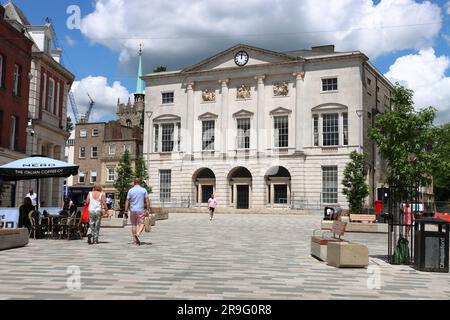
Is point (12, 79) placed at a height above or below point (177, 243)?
above

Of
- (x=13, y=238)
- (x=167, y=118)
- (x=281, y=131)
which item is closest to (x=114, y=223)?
(x=13, y=238)

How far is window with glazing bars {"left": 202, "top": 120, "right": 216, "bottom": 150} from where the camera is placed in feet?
191

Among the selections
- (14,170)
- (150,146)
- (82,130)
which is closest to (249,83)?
(150,146)

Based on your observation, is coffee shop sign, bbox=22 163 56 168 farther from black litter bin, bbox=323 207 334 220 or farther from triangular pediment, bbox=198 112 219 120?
triangular pediment, bbox=198 112 219 120

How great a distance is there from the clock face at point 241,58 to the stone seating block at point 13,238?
144ft

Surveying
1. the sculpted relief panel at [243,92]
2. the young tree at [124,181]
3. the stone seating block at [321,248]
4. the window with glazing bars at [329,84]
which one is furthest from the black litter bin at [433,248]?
the sculpted relief panel at [243,92]

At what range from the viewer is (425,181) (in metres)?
15.2

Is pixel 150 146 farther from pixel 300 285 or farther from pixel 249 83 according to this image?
pixel 300 285

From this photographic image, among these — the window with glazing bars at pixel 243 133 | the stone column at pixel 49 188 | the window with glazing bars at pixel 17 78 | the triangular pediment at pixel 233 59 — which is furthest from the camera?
the window with glazing bars at pixel 243 133

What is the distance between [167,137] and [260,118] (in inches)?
461

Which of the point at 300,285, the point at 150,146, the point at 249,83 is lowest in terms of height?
the point at 300,285

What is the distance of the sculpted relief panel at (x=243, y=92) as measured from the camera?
188 ft

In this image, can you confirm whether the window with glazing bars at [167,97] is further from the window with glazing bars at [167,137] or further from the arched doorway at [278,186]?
the arched doorway at [278,186]

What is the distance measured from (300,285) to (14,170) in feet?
41.2
